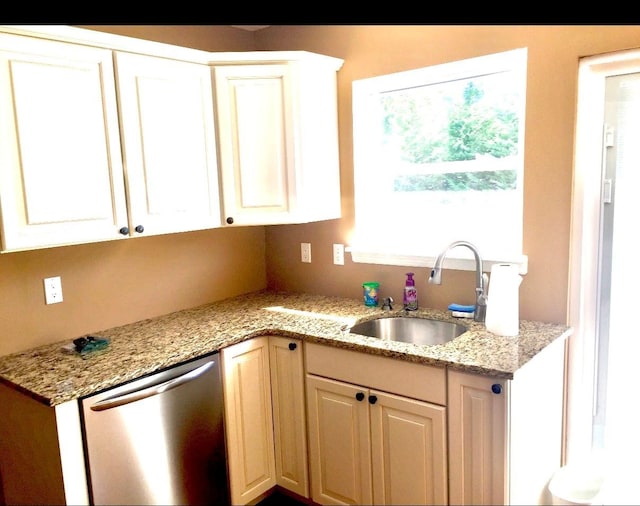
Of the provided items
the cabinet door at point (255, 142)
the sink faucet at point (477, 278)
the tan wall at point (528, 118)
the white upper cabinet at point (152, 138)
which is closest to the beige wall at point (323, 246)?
the tan wall at point (528, 118)

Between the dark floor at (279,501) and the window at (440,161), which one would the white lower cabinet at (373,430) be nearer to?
the dark floor at (279,501)

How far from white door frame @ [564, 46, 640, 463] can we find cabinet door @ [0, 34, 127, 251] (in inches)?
70.8

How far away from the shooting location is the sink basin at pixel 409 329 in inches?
90.4

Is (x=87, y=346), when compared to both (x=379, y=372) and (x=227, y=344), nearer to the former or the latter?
(x=227, y=344)

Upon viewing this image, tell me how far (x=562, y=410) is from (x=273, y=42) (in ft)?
7.73

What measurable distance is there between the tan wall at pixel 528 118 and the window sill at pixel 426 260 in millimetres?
34

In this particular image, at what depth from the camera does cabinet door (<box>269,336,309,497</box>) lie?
2.27 metres

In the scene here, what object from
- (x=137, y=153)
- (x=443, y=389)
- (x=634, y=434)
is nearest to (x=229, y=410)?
(x=443, y=389)

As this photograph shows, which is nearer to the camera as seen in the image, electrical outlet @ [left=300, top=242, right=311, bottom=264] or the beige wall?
the beige wall

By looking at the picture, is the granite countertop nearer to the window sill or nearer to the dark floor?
the window sill

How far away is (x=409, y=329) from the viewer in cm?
241

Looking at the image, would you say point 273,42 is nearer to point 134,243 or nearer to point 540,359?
point 134,243

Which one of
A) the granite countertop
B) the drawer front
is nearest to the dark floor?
the drawer front

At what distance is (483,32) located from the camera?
216 cm
